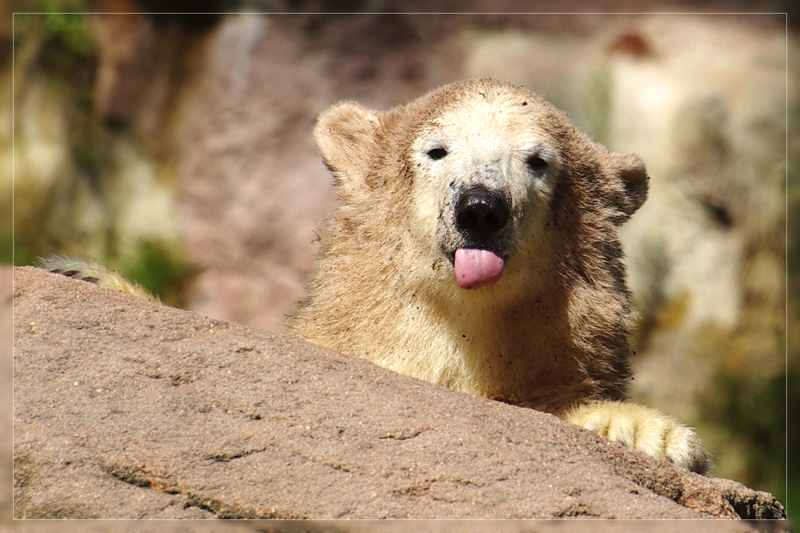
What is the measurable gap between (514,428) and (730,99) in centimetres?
755

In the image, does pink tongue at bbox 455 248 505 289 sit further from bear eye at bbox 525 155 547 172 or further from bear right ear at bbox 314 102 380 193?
bear right ear at bbox 314 102 380 193

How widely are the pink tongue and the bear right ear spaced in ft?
3.45

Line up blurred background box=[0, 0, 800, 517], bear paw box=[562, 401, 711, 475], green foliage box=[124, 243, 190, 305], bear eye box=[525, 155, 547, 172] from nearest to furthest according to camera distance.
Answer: bear paw box=[562, 401, 711, 475]
bear eye box=[525, 155, 547, 172]
blurred background box=[0, 0, 800, 517]
green foliage box=[124, 243, 190, 305]

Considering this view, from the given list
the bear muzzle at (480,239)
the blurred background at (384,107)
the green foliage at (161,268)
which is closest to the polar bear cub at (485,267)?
the bear muzzle at (480,239)

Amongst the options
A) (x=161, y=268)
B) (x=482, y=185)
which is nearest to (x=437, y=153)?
(x=482, y=185)

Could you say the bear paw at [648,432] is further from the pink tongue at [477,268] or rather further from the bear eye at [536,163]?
the bear eye at [536,163]

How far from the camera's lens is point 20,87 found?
10.0 m

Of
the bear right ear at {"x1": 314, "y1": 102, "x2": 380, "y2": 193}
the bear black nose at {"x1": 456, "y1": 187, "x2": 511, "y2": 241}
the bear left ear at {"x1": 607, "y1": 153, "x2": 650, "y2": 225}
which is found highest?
the bear right ear at {"x1": 314, "y1": 102, "x2": 380, "y2": 193}

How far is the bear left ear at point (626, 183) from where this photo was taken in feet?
15.2

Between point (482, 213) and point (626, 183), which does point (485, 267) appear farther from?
point (626, 183)

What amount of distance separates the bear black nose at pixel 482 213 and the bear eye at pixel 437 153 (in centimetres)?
41

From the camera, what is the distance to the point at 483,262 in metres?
3.72

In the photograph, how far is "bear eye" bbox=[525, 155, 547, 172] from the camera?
404 cm

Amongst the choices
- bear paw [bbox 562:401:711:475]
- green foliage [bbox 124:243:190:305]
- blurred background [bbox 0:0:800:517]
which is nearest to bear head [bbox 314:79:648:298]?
bear paw [bbox 562:401:711:475]
